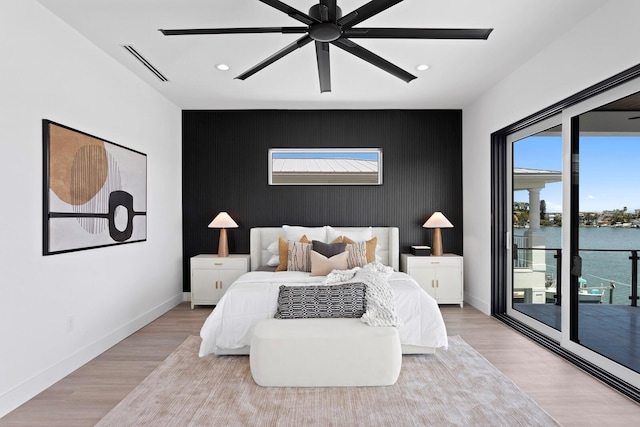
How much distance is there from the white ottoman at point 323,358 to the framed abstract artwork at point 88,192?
66.9 inches

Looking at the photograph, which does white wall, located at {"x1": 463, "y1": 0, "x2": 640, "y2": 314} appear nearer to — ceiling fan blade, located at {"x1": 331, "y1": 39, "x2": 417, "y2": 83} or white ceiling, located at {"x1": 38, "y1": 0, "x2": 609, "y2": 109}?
white ceiling, located at {"x1": 38, "y1": 0, "x2": 609, "y2": 109}

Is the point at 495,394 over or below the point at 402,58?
below

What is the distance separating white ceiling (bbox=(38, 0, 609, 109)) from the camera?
2689mm

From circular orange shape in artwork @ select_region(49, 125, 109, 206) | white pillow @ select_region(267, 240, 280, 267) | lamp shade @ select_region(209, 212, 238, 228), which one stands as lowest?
white pillow @ select_region(267, 240, 280, 267)

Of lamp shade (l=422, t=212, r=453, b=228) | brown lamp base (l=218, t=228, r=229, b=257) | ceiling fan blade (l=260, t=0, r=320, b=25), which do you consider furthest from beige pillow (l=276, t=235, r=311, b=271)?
ceiling fan blade (l=260, t=0, r=320, b=25)

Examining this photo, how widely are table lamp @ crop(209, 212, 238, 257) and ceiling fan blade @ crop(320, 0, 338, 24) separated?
3224mm

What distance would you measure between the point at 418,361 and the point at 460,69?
2844 mm

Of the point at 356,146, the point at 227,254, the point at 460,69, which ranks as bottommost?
the point at 227,254

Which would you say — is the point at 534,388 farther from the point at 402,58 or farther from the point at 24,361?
the point at 24,361

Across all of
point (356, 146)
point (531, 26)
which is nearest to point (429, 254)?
point (356, 146)

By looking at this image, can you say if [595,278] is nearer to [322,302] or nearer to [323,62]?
[322,302]

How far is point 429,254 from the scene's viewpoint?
5.00 meters

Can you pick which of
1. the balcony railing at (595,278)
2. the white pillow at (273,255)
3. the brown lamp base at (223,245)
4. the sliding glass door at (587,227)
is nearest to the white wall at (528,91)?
the sliding glass door at (587,227)

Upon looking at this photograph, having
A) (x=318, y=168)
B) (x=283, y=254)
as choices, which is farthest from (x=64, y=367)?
(x=318, y=168)
